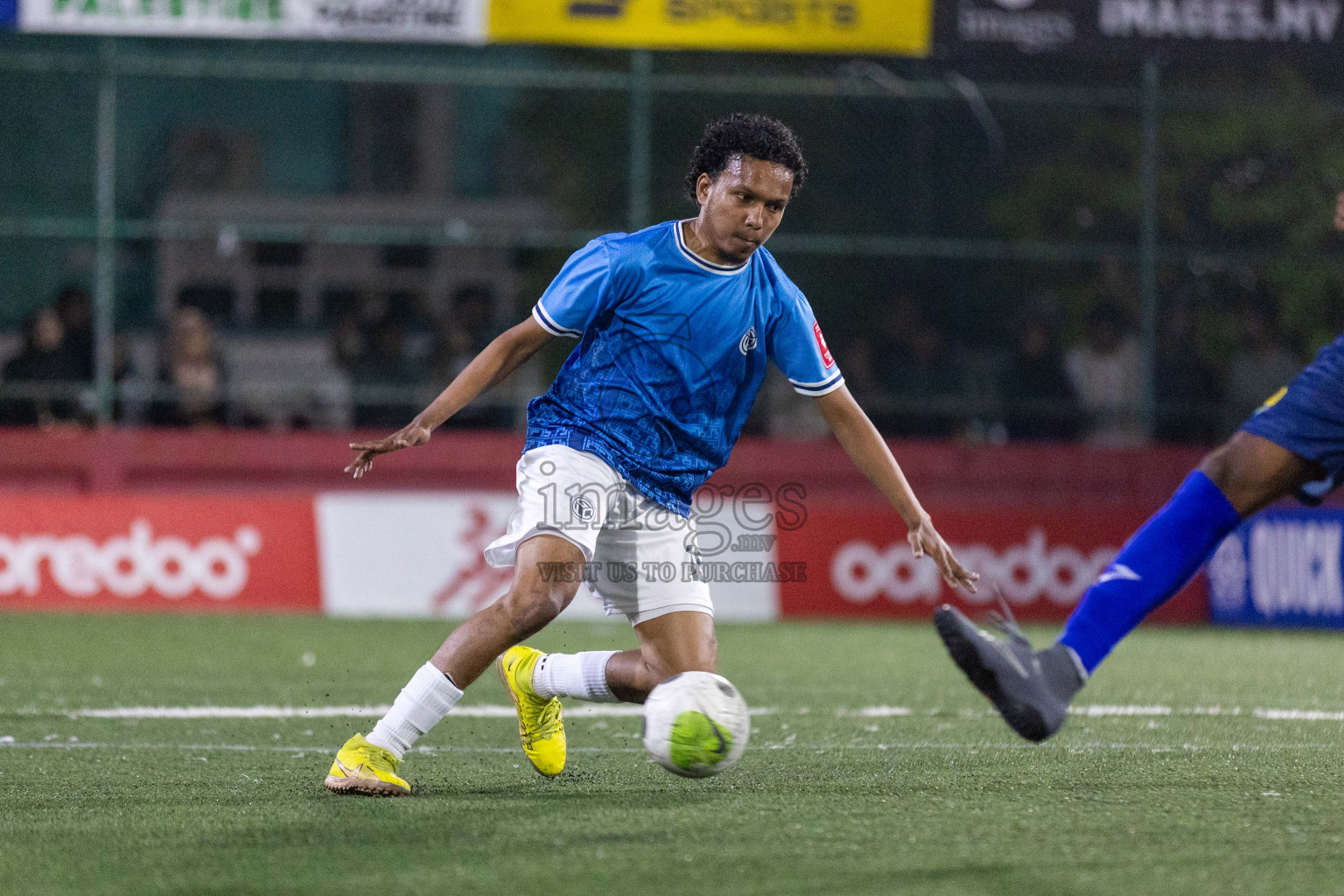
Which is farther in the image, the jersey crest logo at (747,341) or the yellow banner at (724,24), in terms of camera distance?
the yellow banner at (724,24)

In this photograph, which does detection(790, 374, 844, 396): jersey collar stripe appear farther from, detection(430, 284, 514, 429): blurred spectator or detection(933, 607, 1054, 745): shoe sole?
detection(430, 284, 514, 429): blurred spectator

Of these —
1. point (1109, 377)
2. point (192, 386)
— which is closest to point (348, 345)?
point (192, 386)

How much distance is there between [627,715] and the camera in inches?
303

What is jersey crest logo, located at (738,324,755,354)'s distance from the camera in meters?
5.40

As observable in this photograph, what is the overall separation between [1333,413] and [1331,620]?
9.24m

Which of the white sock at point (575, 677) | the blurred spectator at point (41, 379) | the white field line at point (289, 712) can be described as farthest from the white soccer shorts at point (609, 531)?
the blurred spectator at point (41, 379)

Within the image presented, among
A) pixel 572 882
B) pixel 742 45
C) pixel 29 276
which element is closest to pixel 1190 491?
pixel 572 882

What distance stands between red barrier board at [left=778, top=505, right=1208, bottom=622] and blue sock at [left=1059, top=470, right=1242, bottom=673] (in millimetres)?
8775

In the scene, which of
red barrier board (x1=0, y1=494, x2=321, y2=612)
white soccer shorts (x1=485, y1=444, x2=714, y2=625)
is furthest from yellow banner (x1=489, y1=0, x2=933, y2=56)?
white soccer shorts (x1=485, y1=444, x2=714, y2=625)

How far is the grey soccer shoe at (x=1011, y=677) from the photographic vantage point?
4363 millimetres

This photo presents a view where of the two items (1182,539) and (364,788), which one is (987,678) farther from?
(364,788)

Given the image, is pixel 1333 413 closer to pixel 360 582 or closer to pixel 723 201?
pixel 723 201

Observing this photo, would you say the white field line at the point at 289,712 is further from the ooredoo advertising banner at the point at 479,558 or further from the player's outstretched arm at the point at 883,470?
the ooredoo advertising banner at the point at 479,558

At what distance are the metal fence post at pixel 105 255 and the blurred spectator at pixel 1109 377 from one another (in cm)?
897
